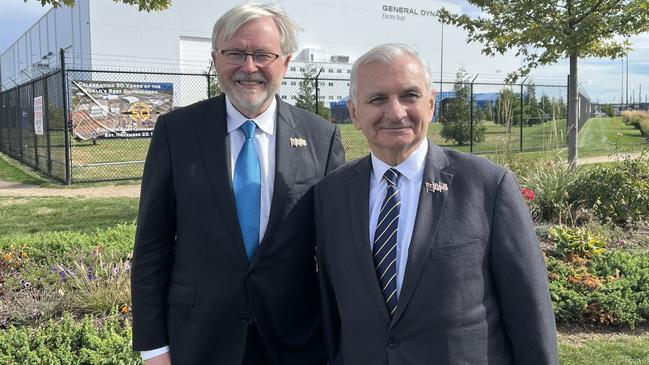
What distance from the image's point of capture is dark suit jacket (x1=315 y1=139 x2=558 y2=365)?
1.85 m

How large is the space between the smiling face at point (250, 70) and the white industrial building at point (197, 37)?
3593 centimetres

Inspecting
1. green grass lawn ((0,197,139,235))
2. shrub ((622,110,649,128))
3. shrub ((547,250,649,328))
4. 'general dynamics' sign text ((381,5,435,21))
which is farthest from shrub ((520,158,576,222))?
'general dynamics' sign text ((381,5,435,21))

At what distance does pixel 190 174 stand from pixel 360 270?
78 cm

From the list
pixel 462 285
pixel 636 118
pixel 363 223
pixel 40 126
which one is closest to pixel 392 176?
pixel 363 223

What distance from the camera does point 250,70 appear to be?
2318 millimetres

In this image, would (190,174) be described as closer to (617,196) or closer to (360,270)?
(360,270)

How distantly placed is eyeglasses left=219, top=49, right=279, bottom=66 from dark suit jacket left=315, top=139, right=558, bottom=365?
792 millimetres

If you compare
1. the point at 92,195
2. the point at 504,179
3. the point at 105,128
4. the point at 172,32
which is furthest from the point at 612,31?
the point at 172,32

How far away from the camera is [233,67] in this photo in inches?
92.2

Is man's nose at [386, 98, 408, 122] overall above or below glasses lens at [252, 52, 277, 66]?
below

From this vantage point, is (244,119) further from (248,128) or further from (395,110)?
(395,110)

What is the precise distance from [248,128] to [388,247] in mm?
815

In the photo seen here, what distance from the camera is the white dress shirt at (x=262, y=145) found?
234 centimetres

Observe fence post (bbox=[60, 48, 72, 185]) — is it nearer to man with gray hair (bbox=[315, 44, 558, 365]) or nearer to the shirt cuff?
the shirt cuff
